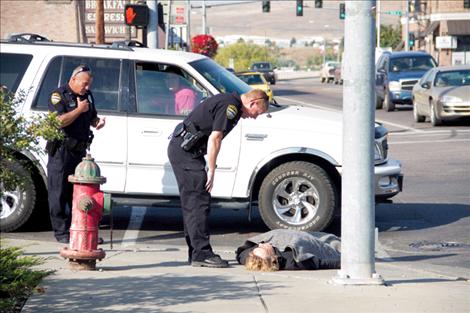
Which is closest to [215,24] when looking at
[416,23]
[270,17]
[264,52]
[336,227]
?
[270,17]

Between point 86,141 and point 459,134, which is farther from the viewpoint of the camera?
point 459,134

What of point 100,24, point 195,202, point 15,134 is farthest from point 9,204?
point 100,24

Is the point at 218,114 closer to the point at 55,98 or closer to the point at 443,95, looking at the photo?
the point at 55,98

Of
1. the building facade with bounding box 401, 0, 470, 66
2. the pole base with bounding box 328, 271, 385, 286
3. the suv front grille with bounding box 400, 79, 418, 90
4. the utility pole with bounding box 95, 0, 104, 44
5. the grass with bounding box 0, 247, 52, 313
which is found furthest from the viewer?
the building facade with bounding box 401, 0, 470, 66

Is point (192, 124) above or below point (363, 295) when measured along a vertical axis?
above

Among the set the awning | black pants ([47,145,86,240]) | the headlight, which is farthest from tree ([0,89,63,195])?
the awning

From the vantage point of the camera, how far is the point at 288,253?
31.4 ft

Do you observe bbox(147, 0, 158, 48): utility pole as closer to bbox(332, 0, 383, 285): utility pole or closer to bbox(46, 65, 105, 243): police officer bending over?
bbox(46, 65, 105, 243): police officer bending over

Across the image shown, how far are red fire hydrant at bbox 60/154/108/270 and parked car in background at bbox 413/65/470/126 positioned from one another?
723 inches

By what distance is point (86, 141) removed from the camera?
10922 millimetres

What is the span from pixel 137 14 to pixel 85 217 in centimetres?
1084

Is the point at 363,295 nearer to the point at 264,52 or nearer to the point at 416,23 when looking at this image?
the point at 416,23

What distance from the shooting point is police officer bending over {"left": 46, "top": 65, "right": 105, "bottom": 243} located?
420 inches

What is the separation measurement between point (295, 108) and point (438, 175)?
5.40 meters
